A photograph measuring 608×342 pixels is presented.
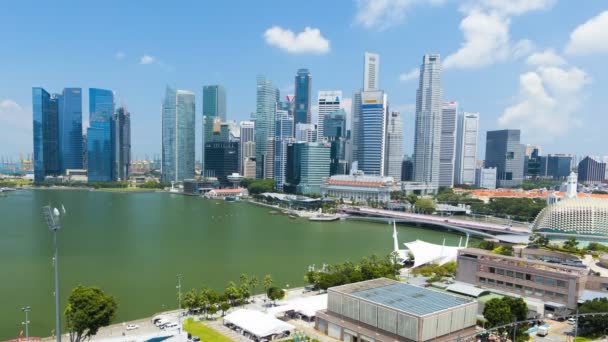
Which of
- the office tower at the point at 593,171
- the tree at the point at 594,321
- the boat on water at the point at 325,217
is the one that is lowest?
the boat on water at the point at 325,217

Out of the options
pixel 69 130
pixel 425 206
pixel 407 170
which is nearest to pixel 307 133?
pixel 407 170

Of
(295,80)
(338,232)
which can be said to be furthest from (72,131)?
(338,232)

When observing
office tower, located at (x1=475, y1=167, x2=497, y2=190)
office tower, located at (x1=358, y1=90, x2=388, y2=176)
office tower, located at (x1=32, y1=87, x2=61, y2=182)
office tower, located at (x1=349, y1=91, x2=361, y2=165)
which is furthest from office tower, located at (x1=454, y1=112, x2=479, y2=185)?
office tower, located at (x1=32, y1=87, x2=61, y2=182)

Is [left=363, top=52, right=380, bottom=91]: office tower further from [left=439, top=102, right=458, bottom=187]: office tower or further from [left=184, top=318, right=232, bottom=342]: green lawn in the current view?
[left=184, top=318, right=232, bottom=342]: green lawn

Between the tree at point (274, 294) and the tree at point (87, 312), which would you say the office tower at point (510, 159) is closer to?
the tree at point (274, 294)

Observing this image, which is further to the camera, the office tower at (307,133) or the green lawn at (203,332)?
the office tower at (307,133)

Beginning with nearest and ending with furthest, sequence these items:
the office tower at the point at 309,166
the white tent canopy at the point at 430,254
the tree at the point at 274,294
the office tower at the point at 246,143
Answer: the tree at the point at 274,294 → the white tent canopy at the point at 430,254 → the office tower at the point at 309,166 → the office tower at the point at 246,143

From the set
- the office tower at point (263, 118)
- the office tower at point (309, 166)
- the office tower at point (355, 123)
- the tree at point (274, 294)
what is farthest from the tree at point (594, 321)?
the office tower at point (263, 118)
